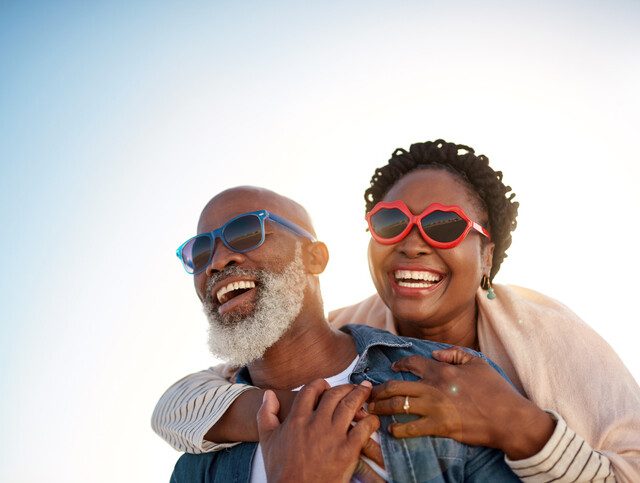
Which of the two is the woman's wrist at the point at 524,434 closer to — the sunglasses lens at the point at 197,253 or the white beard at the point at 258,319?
the white beard at the point at 258,319

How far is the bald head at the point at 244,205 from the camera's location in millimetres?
4023

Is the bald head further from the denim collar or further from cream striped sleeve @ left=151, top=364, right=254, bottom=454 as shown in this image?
cream striped sleeve @ left=151, top=364, right=254, bottom=454

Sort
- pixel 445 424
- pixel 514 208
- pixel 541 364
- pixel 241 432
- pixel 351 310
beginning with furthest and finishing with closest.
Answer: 1. pixel 351 310
2. pixel 514 208
3. pixel 541 364
4. pixel 241 432
5. pixel 445 424

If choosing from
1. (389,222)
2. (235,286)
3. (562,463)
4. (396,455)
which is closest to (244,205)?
(235,286)

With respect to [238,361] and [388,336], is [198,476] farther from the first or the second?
[388,336]

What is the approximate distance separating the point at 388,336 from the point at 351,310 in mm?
1525

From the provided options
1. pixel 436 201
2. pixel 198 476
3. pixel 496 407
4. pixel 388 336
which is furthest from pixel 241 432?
pixel 436 201

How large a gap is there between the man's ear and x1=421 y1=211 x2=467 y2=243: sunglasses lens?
77 cm

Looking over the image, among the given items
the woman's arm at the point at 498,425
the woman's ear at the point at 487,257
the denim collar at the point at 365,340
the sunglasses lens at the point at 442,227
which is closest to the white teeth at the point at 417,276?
the sunglasses lens at the point at 442,227

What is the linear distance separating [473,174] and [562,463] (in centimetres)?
214

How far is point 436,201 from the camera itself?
396 cm

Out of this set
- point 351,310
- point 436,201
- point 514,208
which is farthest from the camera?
point 351,310

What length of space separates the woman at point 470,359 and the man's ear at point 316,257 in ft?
1.10

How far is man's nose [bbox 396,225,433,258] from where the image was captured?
3873 millimetres
